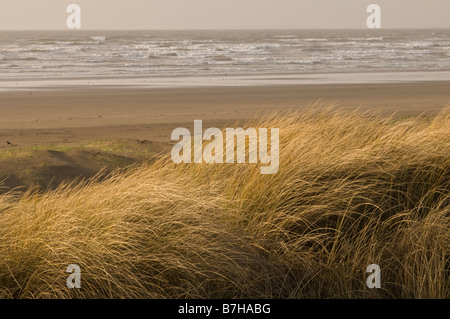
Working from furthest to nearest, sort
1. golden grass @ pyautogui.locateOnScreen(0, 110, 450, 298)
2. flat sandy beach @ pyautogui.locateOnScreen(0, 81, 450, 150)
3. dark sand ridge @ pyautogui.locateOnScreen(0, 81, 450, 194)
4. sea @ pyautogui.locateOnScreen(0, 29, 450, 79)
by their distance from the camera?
sea @ pyautogui.locateOnScreen(0, 29, 450, 79)
flat sandy beach @ pyautogui.locateOnScreen(0, 81, 450, 150)
dark sand ridge @ pyautogui.locateOnScreen(0, 81, 450, 194)
golden grass @ pyautogui.locateOnScreen(0, 110, 450, 298)

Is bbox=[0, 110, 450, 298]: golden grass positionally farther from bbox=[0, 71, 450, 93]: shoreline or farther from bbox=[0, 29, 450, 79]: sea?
bbox=[0, 29, 450, 79]: sea

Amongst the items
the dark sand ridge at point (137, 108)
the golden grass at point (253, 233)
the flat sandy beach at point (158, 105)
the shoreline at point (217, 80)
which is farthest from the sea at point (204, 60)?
the golden grass at point (253, 233)

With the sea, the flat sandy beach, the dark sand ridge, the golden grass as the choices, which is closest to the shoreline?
the flat sandy beach

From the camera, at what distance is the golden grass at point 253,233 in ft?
12.6

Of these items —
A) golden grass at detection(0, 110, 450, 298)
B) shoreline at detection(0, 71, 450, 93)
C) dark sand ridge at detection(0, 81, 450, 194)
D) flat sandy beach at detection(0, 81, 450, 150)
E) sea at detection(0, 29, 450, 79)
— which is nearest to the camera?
golden grass at detection(0, 110, 450, 298)

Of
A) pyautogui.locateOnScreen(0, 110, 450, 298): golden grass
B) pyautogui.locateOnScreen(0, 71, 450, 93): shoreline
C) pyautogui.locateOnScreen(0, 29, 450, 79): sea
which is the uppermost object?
pyautogui.locateOnScreen(0, 29, 450, 79): sea

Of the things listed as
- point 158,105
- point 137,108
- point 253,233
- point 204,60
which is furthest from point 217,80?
point 253,233

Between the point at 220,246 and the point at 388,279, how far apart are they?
1109 millimetres

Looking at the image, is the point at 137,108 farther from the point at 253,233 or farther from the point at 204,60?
the point at 204,60

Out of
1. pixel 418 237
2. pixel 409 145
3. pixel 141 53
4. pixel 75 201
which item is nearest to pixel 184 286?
pixel 75 201

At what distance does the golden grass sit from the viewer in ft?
12.6

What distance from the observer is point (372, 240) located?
4340mm
